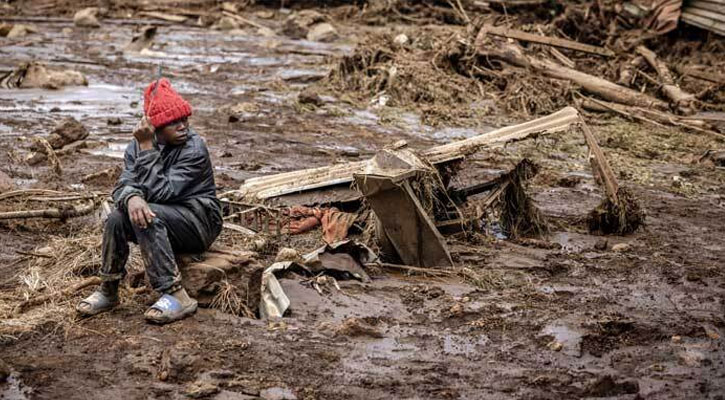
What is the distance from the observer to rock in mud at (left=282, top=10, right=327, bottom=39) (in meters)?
23.2

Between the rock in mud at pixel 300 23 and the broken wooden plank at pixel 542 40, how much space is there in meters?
8.11

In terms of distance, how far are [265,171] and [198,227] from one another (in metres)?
4.42

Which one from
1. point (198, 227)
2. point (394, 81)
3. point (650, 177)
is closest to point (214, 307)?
point (198, 227)

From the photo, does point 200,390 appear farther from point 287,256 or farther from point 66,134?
point 66,134

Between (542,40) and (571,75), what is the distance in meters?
1.46

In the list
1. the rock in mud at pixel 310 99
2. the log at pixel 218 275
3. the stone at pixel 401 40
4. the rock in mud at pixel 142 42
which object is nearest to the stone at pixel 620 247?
the log at pixel 218 275

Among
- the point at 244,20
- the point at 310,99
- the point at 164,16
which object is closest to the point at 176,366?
the point at 310,99

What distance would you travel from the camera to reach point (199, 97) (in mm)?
14492

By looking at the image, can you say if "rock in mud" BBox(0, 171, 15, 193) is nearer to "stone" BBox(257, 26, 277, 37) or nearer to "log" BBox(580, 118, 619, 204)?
"log" BBox(580, 118, 619, 204)

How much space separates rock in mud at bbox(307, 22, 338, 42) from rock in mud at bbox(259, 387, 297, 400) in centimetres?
1838

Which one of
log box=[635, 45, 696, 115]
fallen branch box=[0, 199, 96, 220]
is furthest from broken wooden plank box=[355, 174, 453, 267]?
log box=[635, 45, 696, 115]

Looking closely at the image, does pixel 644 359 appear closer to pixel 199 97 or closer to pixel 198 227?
pixel 198 227

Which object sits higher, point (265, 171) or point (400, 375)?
point (400, 375)

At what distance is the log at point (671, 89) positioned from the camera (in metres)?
13.4
